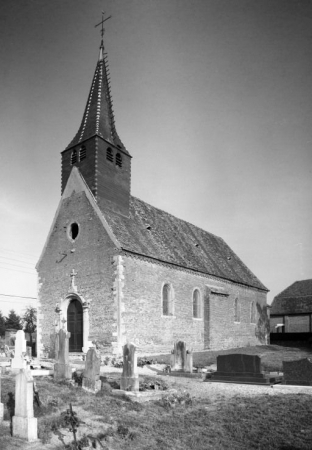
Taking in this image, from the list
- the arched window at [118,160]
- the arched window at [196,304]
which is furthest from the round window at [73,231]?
the arched window at [196,304]

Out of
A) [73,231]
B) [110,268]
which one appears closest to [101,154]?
[73,231]

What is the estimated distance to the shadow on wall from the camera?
35031mm

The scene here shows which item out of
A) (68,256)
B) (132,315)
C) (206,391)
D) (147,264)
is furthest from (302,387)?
(68,256)

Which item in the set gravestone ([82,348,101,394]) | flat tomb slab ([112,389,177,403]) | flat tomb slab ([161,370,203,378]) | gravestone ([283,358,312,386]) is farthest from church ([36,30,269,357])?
gravestone ([283,358,312,386])

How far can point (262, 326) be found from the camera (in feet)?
118

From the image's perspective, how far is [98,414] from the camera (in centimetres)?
902

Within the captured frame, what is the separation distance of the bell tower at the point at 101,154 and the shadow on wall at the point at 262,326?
17.5 metres

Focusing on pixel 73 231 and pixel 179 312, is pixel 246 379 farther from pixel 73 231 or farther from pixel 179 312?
pixel 73 231

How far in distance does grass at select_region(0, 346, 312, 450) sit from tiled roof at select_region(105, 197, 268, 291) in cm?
1180

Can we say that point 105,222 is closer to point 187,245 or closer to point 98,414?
point 187,245

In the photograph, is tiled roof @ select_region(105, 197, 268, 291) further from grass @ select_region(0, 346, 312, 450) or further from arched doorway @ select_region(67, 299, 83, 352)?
grass @ select_region(0, 346, 312, 450)

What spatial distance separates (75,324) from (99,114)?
12396 mm

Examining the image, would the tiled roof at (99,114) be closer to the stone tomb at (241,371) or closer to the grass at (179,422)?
the stone tomb at (241,371)

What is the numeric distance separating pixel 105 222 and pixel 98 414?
13.5 meters
